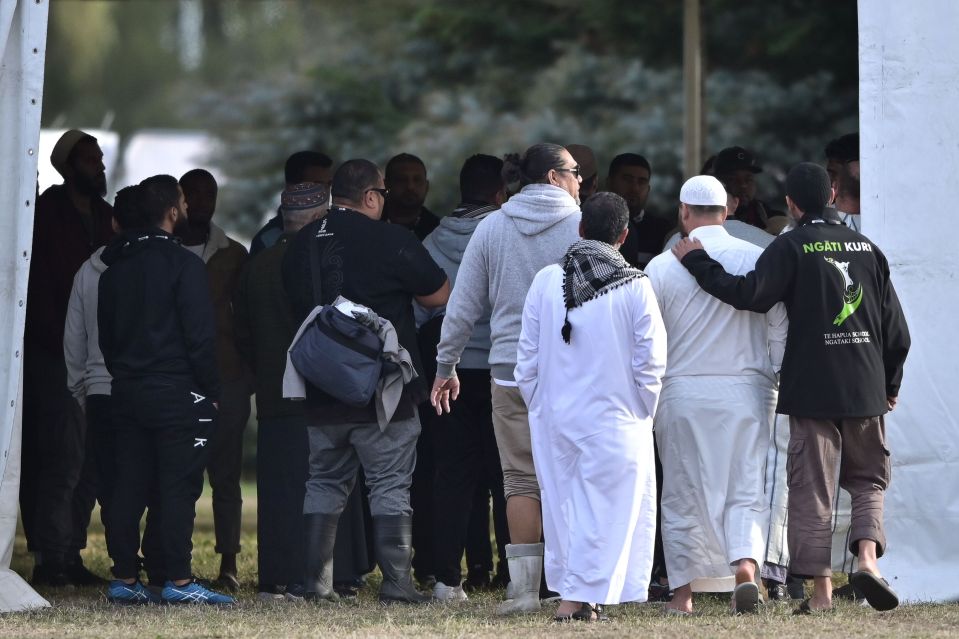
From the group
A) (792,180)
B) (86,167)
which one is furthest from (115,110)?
(792,180)

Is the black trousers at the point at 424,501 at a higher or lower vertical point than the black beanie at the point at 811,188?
lower

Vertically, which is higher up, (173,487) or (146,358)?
(146,358)

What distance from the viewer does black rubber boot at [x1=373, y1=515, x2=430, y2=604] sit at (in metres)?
6.94

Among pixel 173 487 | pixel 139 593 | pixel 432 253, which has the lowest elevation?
pixel 139 593

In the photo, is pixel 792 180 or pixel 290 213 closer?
pixel 792 180

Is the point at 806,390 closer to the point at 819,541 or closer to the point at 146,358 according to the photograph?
the point at 819,541

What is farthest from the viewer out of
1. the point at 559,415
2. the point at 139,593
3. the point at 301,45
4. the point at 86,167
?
the point at 301,45

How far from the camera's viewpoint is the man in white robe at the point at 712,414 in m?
6.55

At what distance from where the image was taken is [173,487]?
7164mm

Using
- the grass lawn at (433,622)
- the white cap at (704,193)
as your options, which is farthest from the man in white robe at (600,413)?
the white cap at (704,193)

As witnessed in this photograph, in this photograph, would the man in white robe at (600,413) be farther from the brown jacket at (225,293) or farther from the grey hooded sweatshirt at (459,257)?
the brown jacket at (225,293)

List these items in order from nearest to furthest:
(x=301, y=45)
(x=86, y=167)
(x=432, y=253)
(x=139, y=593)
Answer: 1. (x=139, y=593)
2. (x=432, y=253)
3. (x=86, y=167)
4. (x=301, y=45)

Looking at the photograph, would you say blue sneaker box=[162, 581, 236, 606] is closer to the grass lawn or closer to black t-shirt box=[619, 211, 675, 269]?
the grass lawn

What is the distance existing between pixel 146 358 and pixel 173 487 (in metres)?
0.57
